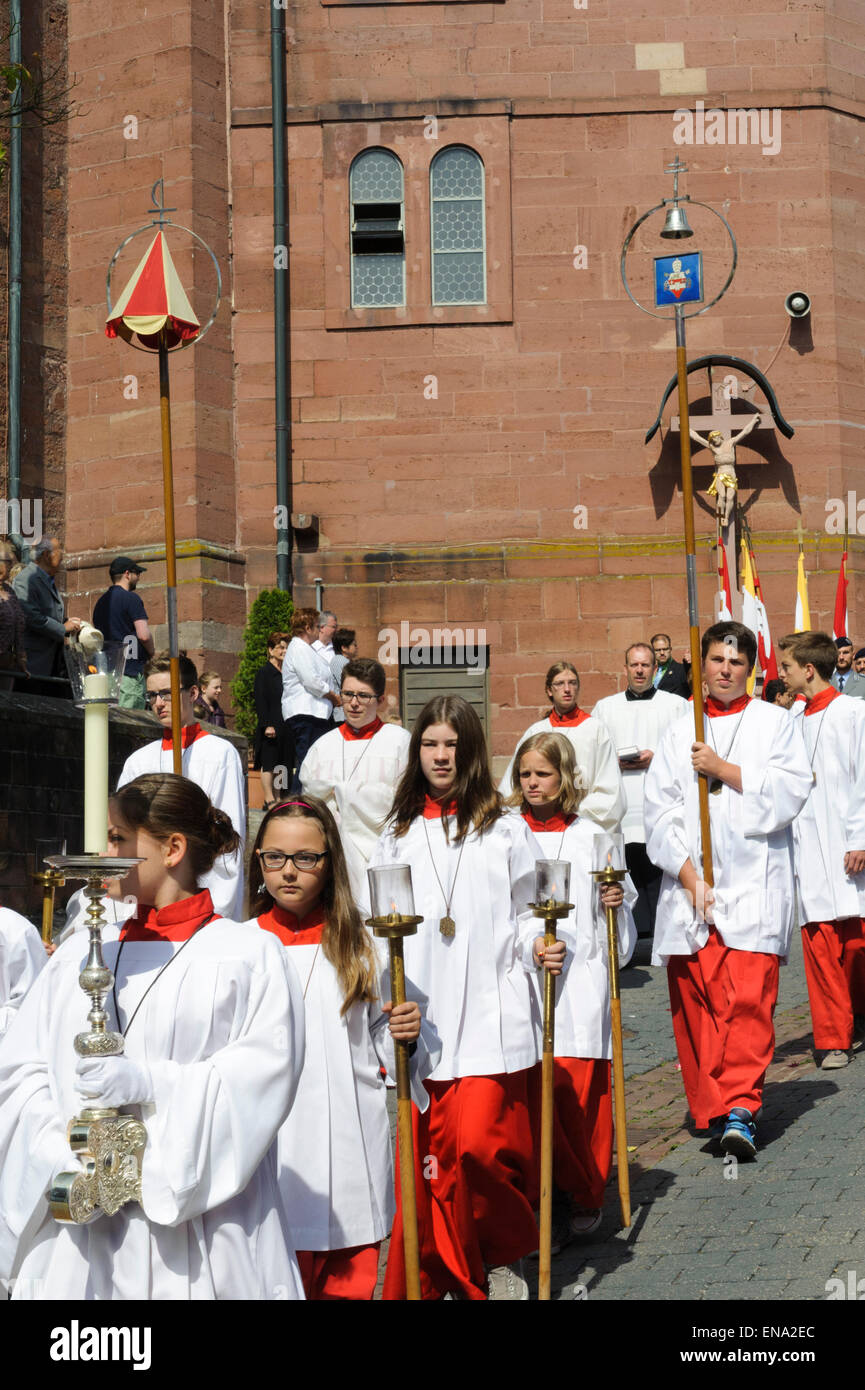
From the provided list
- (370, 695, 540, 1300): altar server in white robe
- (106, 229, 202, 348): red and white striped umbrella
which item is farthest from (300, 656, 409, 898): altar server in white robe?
(370, 695, 540, 1300): altar server in white robe

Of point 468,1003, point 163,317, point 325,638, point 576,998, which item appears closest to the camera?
point 468,1003

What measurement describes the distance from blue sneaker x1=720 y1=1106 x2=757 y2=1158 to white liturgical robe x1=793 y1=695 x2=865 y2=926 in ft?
7.38

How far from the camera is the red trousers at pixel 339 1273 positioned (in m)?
4.68

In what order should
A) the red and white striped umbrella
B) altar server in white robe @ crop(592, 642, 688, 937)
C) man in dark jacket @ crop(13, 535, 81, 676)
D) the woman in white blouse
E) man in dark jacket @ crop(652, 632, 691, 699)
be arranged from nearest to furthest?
the red and white striped umbrella, altar server in white robe @ crop(592, 642, 688, 937), man in dark jacket @ crop(13, 535, 81, 676), man in dark jacket @ crop(652, 632, 691, 699), the woman in white blouse

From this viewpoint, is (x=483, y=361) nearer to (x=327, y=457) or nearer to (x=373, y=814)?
(x=327, y=457)

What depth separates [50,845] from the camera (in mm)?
11531

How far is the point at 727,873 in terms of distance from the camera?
25.0 feet

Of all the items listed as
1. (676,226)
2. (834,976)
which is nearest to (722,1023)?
(834,976)

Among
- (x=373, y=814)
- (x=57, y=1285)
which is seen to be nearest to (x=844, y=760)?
(x=373, y=814)

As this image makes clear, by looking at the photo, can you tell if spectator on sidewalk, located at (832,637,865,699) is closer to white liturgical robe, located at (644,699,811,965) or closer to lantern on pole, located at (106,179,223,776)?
white liturgical robe, located at (644,699,811,965)

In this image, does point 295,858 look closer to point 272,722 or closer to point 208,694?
point 272,722

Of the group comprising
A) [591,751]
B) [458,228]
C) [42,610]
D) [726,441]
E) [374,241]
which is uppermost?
[458,228]

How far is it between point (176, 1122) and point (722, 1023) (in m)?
4.18

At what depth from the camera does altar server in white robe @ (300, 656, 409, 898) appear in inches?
371
